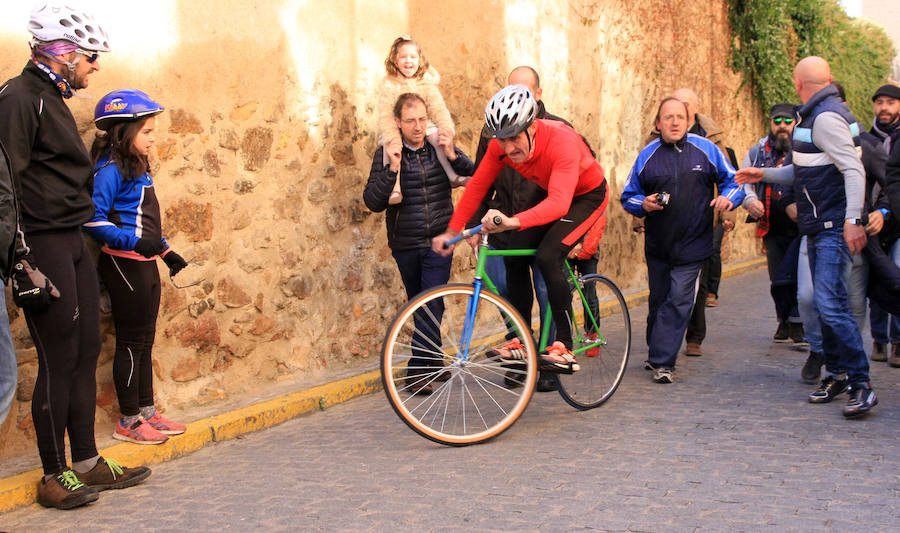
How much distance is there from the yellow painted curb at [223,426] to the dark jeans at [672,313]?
211 centimetres

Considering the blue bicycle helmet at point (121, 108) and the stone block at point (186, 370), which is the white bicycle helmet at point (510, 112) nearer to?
the blue bicycle helmet at point (121, 108)

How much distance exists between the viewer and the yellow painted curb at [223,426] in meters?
4.56

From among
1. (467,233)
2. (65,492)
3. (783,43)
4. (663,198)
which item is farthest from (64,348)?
(783,43)

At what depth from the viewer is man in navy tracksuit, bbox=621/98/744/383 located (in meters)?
6.97

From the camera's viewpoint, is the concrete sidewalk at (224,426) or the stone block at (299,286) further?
the stone block at (299,286)

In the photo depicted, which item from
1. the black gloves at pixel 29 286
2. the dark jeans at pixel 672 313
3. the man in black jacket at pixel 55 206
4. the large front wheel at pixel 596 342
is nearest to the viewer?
the black gloves at pixel 29 286

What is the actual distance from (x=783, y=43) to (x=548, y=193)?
13.7 meters

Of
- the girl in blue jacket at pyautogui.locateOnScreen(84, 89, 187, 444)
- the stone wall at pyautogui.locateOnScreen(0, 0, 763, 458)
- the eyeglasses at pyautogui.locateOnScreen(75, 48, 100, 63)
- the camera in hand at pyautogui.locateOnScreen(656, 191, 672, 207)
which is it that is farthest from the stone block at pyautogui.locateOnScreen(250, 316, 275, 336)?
the camera in hand at pyautogui.locateOnScreen(656, 191, 672, 207)

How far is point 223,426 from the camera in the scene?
5688 millimetres

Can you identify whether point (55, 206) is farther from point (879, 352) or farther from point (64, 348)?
point (879, 352)

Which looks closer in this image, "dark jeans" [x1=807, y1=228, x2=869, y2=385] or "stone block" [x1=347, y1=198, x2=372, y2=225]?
"dark jeans" [x1=807, y1=228, x2=869, y2=385]

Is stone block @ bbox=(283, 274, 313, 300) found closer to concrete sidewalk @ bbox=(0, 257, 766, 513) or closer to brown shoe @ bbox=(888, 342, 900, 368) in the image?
concrete sidewalk @ bbox=(0, 257, 766, 513)

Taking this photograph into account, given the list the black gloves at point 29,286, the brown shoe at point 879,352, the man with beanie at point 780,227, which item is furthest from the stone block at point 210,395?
the brown shoe at point 879,352

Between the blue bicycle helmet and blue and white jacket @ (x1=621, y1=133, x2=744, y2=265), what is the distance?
3.61m
